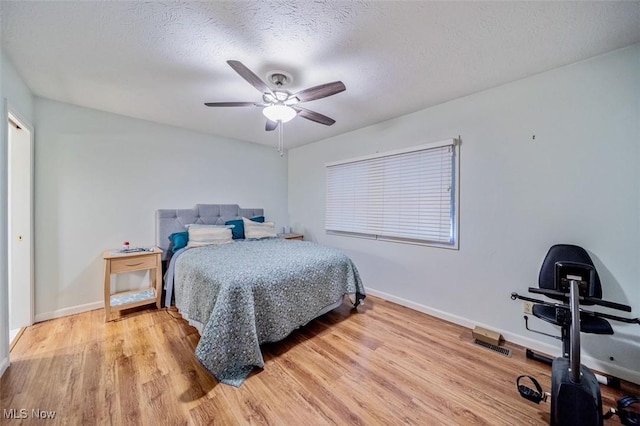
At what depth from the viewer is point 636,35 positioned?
1.66m

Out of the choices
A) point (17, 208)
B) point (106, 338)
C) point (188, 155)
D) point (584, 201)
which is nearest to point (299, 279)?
point (106, 338)

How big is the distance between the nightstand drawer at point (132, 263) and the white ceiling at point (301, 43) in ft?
5.84

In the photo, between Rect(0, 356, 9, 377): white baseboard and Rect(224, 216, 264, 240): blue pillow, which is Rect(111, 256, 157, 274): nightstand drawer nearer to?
Rect(0, 356, 9, 377): white baseboard

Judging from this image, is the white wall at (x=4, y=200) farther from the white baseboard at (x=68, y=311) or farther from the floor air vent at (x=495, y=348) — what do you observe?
the floor air vent at (x=495, y=348)

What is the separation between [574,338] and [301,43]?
8.21ft

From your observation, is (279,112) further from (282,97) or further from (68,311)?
(68,311)

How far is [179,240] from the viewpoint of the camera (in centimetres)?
313

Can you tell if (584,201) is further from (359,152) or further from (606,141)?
(359,152)

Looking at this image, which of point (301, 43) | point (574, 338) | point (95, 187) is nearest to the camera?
point (574, 338)

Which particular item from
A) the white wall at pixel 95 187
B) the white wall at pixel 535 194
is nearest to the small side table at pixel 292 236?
the white wall at pixel 95 187

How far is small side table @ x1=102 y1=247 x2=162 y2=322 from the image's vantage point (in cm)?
256

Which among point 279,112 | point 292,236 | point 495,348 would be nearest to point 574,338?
point 495,348

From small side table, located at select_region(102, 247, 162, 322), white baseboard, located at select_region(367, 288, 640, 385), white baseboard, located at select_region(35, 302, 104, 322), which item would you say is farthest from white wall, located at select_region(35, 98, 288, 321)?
white baseboard, located at select_region(367, 288, 640, 385)

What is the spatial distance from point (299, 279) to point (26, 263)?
9.24ft
